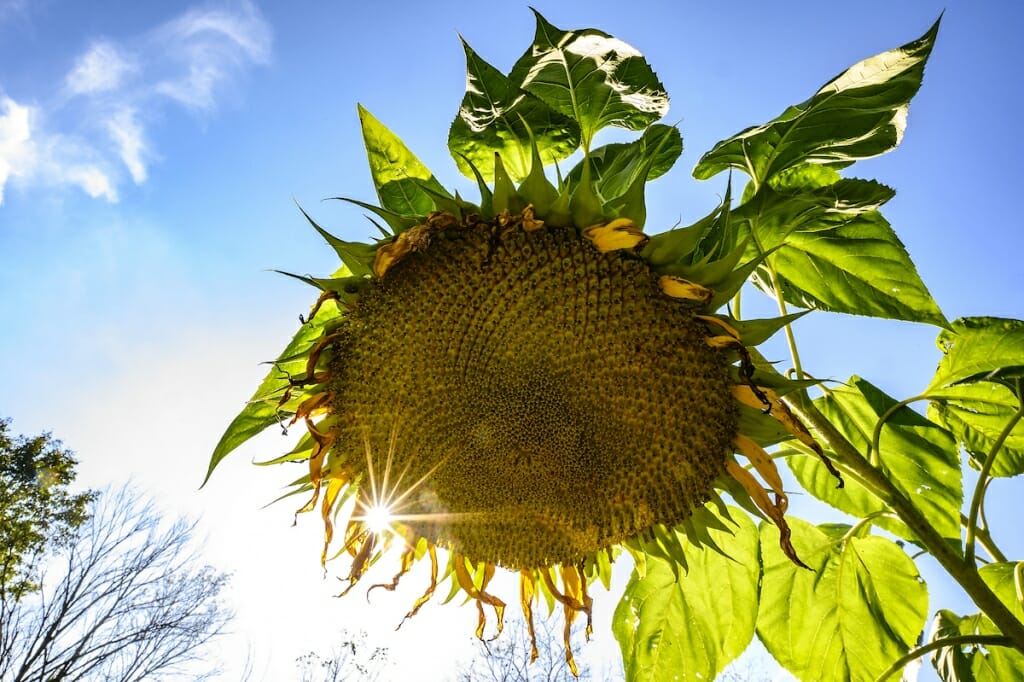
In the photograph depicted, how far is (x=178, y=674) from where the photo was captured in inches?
762

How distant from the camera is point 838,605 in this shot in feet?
7.45

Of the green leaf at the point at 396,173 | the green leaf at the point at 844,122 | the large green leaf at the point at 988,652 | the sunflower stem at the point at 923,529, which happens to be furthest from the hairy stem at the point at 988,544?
the green leaf at the point at 396,173

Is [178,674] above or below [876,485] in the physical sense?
above

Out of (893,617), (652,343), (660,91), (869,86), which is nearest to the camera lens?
(652,343)

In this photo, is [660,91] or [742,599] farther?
[742,599]

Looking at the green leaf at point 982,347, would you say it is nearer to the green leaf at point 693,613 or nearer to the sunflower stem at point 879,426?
the sunflower stem at point 879,426

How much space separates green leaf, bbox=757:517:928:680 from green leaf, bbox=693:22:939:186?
115cm

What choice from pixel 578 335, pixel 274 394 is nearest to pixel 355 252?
pixel 274 394

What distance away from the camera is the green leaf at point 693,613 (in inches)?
86.8

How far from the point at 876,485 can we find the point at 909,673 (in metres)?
0.92

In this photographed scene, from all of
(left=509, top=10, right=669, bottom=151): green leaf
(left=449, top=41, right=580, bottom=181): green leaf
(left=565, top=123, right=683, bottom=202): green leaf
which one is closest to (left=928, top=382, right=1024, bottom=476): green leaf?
(left=565, top=123, right=683, bottom=202): green leaf

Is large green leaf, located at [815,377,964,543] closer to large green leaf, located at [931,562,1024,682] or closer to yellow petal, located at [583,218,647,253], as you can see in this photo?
large green leaf, located at [931,562,1024,682]

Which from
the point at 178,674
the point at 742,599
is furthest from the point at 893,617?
the point at 178,674

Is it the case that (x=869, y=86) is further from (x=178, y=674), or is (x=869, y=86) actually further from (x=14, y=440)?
(x=14, y=440)
